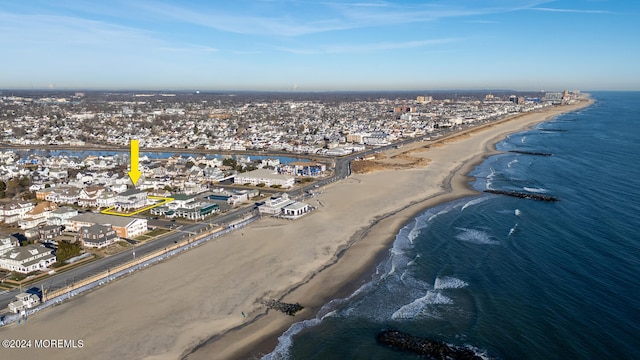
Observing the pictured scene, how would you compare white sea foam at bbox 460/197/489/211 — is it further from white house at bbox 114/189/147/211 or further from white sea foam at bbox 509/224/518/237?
white house at bbox 114/189/147/211

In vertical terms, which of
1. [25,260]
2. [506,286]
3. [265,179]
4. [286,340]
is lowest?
[286,340]

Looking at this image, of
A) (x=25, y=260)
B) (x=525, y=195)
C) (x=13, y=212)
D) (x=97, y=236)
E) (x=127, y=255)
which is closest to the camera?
(x=25, y=260)

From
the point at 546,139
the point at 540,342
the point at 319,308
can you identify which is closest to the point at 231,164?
the point at 319,308

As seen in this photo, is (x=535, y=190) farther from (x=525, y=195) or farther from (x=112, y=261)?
(x=112, y=261)

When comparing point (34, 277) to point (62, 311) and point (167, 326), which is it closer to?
point (62, 311)

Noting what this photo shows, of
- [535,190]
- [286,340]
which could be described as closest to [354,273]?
[286,340]

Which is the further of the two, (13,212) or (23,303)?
(13,212)
